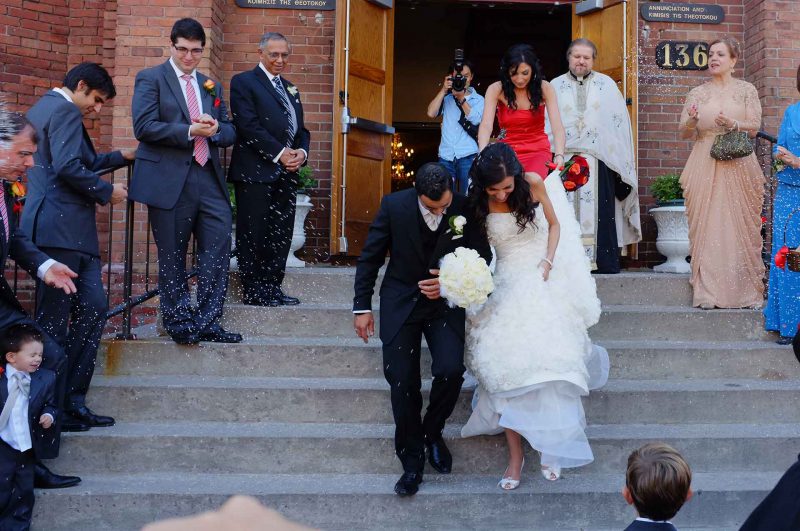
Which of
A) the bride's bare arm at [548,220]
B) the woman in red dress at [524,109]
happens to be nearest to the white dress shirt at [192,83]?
the woman in red dress at [524,109]

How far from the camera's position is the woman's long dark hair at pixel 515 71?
624 centimetres

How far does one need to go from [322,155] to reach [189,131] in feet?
11.4

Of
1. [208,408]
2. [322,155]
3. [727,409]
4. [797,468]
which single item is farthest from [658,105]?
[797,468]

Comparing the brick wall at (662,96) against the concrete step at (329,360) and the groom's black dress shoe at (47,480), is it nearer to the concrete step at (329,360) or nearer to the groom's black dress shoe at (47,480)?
the concrete step at (329,360)

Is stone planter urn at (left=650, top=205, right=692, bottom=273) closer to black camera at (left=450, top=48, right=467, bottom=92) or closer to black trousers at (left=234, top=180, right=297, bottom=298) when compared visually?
black camera at (left=450, top=48, right=467, bottom=92)

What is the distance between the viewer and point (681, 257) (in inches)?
336

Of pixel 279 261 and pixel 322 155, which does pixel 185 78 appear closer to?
pixel 279 261

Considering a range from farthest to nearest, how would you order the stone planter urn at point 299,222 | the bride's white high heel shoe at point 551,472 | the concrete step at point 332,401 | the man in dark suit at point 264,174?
the stone planter urn at point 299,222
the man in dark suit at point 264,174
the concrete step at point 332,401
the bride's white high heel shoe at point 551,472

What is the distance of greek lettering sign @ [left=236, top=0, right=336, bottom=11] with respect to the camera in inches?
360

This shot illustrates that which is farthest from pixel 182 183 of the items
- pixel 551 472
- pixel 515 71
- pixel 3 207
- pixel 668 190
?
pixel 668 190

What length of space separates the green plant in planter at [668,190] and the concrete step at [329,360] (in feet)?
7.73

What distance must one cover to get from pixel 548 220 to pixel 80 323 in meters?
2.76

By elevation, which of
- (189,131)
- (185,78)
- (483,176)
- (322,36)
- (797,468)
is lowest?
(797,468)

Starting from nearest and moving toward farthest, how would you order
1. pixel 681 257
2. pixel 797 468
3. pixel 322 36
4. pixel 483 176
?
pixel 797 468 → pixel 483 176 → pixel 681 257 → pixel 322 36
